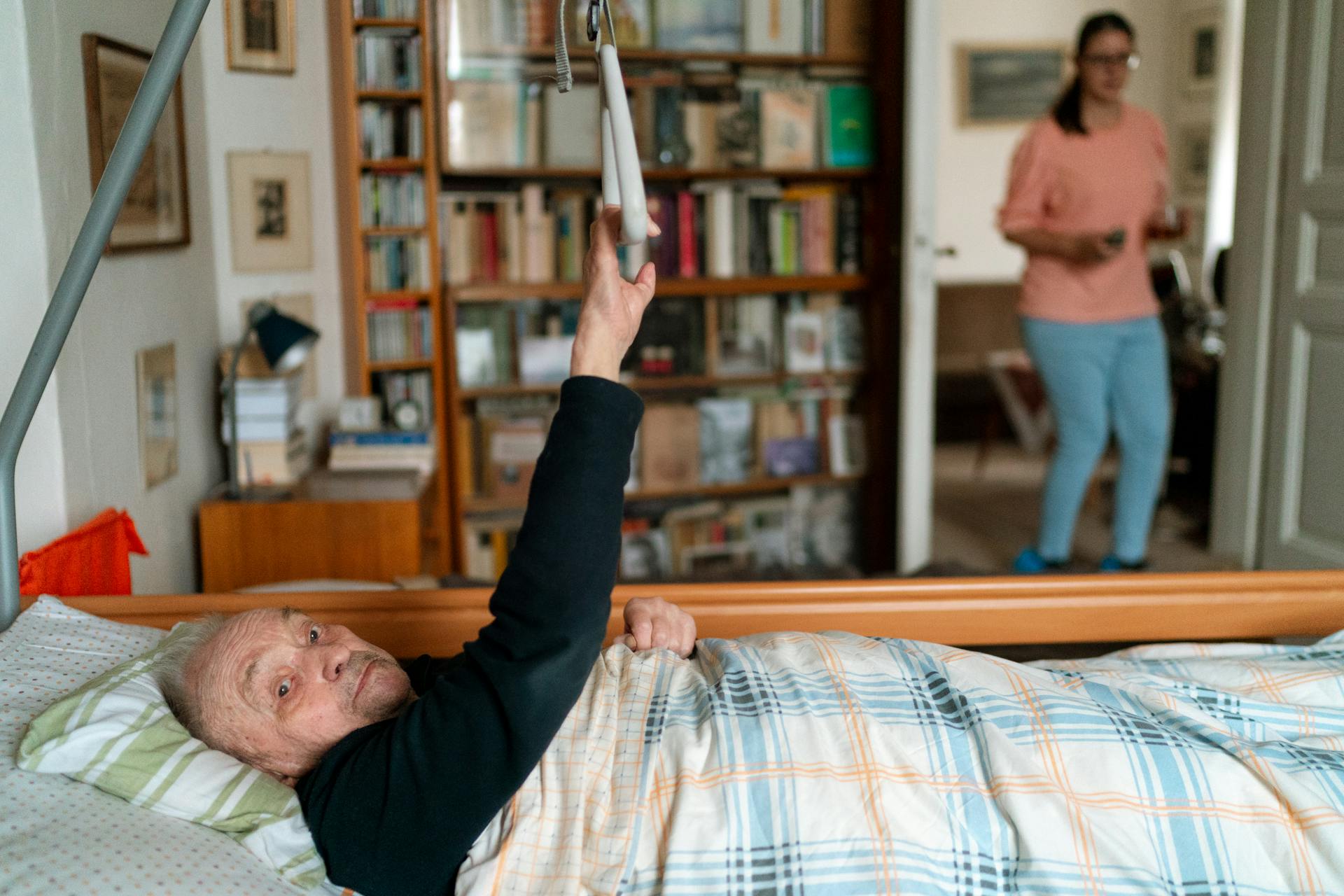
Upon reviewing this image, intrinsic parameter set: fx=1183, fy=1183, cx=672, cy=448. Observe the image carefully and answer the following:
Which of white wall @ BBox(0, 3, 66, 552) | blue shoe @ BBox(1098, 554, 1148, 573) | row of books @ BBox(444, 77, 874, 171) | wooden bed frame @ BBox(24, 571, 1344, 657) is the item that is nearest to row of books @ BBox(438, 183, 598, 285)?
row of books @ BBox(444, 77, 874, 171)

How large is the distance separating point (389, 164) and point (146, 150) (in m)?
1.22

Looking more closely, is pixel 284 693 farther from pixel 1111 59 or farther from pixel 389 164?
pixel 1111 59

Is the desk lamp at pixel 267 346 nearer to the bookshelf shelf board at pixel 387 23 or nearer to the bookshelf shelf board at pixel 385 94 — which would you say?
the bookshelf shelf board at pixel 387 23

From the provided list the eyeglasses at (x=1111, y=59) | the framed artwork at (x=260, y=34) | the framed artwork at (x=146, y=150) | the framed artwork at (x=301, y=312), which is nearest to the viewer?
the framed artwork at (x=260, y=34)

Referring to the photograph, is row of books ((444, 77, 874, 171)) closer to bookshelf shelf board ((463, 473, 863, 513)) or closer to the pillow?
bookshelf shelf board ((463, 473, 863, 513))

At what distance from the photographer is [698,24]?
10.8 feet

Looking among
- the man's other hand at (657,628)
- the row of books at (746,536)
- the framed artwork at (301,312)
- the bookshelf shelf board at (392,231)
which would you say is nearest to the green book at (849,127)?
the row of books at (746,536)

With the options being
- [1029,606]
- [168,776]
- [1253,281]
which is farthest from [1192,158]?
[168,776]

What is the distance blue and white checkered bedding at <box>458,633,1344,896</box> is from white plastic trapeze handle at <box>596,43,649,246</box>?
1.46ft

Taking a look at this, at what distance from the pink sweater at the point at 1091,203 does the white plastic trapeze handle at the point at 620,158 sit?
2079mm

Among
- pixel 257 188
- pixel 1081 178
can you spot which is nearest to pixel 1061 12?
pixel 1081 178

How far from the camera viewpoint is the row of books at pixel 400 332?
3.08 m

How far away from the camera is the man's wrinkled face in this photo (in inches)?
40.5

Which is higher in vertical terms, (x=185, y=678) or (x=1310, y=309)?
(x=1310, y=309)
